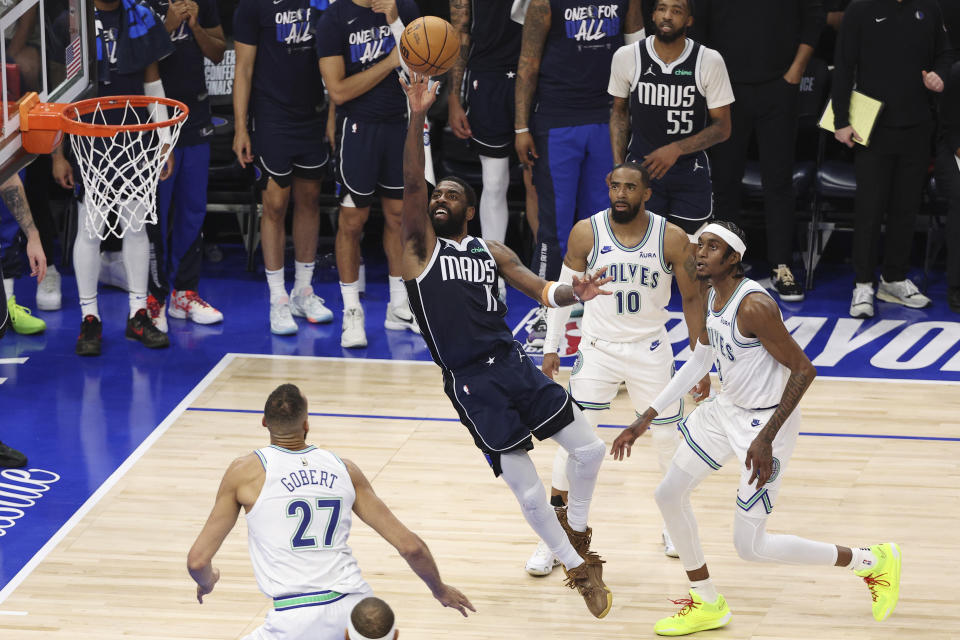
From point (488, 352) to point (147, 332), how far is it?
437 centimetres

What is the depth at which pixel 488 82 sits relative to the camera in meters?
9.66

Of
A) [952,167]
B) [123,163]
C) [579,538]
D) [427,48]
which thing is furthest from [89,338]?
[952,167]

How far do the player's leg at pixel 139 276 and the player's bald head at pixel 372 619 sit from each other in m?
5.19

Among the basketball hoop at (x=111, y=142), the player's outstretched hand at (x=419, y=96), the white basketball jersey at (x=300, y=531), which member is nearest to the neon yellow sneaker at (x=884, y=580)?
the white basketball jersey at (x=300, y=531)

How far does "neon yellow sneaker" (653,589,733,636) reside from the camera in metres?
5.82

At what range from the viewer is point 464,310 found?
5.66m

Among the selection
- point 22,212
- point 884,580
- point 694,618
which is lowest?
point 694,618

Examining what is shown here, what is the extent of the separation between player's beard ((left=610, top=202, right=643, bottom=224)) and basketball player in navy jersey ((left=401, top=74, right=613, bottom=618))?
84 centimetres

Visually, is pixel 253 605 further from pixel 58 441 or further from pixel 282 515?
pixel 58 441

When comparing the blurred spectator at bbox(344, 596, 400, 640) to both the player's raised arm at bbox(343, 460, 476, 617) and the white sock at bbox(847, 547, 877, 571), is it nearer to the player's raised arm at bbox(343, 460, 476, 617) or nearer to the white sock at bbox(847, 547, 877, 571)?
the player's raised arm at bbox(343, 460, 476, 617)

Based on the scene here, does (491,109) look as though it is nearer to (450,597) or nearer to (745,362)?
(745,362)

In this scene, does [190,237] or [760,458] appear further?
[190,237]

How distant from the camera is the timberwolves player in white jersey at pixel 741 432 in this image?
550 centimetres

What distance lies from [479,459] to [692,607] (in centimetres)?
206
